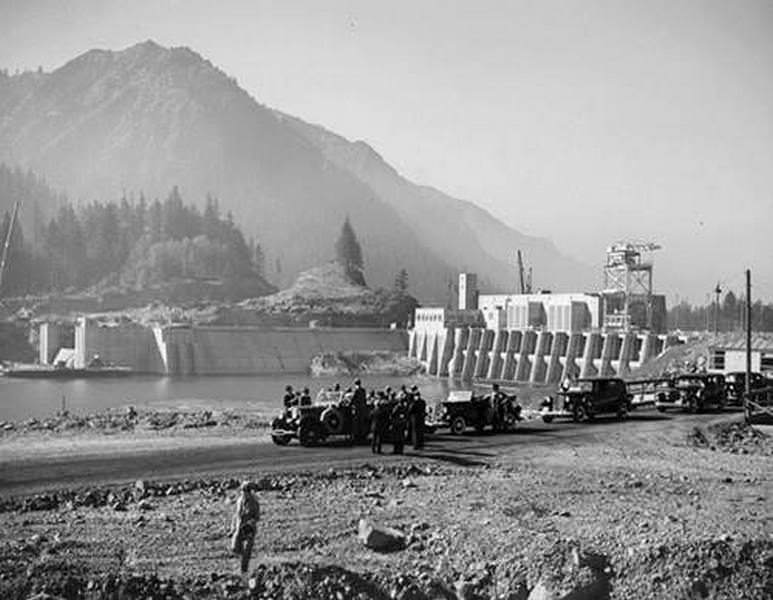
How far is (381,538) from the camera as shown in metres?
15.5

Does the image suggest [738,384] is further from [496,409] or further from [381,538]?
[381,538]

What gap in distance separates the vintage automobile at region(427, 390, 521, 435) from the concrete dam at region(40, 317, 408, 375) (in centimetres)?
9827

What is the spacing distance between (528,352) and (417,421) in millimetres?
90738

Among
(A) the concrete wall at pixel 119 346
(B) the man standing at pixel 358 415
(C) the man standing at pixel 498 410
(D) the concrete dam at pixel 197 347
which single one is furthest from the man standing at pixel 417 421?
(A) the concrete wall at pixel 119 346

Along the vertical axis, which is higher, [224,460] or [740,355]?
[740,355]

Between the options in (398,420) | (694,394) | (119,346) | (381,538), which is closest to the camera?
(381,538)

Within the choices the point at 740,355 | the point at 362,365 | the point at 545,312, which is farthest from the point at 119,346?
the point at 740,355

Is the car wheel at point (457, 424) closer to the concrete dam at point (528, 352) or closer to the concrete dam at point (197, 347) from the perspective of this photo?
the concrete dam at point (528, 352)

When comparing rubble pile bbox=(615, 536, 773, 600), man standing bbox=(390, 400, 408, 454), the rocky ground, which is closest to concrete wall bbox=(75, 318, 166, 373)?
man standing bbox=(390, 400, 408, 454)

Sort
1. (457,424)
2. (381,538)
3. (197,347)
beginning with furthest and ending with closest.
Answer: (197,347) → (457,424) → (381,538)

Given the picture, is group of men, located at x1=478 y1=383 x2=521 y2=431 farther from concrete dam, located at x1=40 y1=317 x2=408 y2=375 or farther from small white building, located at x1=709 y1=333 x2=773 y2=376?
concrete dam, located at x1=40 y1=317 x2=408 y2=375

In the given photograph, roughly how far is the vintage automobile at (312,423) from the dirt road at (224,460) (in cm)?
45

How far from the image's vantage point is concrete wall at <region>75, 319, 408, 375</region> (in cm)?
12425

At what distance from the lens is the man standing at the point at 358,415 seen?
90.4ft
